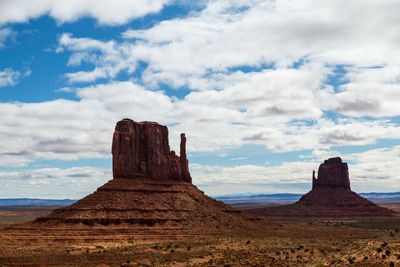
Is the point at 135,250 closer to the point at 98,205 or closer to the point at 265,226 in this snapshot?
the point at 98,205

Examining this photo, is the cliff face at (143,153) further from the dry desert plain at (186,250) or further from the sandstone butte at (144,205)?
the dry desert plain at (186,250)

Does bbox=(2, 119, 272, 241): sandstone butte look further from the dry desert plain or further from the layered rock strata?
the dry desert plain

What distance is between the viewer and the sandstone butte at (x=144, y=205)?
8869 cm

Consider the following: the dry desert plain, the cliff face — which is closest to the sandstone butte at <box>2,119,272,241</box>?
the cliff face

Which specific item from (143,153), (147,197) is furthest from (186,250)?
(143,153)

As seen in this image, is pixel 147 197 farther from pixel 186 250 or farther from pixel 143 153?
pixel 186 250

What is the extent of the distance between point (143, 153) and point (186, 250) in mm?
40647

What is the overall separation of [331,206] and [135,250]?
141526 mm

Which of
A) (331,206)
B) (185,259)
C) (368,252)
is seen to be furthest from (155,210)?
(331,206)

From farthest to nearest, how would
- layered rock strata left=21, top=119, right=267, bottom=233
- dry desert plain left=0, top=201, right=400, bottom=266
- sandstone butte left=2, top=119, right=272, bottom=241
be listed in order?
layered rock strata left=21, top=119, right=267, bottom=233 → sandstone butte left=2, top=119, right=272, bottom=241 → dry desert plain left=0, top=201, right=400, bottom=266

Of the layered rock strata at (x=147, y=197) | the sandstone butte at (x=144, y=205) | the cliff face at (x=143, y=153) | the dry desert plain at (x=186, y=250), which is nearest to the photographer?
the dry desert plain at (x=186, y=250)

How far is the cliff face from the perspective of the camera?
10519 centimetres

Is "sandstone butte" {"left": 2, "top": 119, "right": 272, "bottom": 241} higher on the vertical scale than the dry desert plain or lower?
higher

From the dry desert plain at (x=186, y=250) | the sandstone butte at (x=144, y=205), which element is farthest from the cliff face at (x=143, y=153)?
the dry desert plain at (x=186, y=250)
